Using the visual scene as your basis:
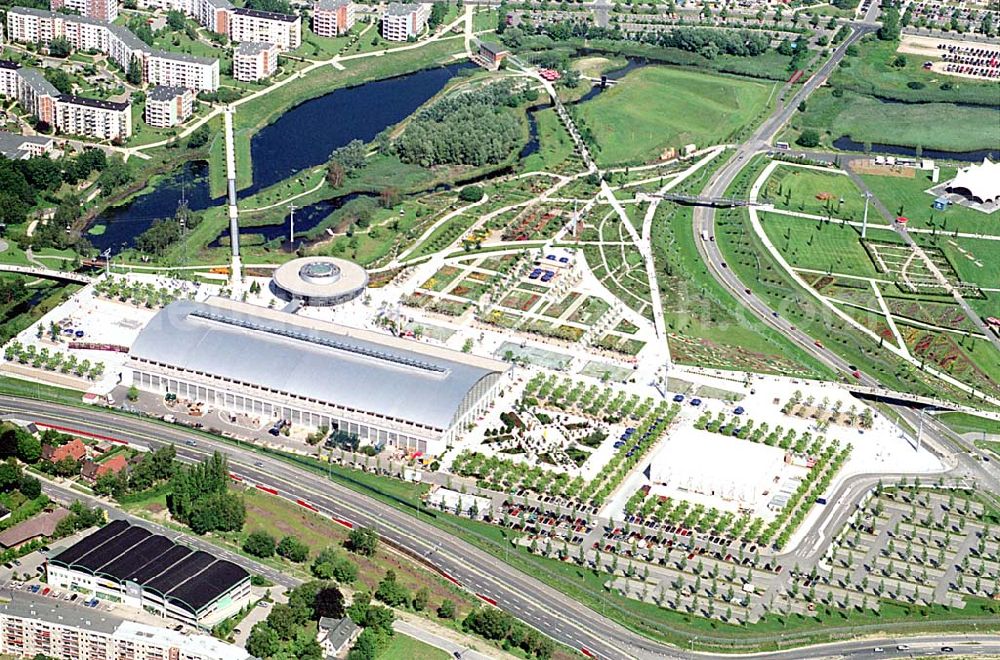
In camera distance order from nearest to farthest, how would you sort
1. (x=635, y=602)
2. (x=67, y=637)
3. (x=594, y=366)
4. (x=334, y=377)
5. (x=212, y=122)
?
(x=67, y=637), (x=635, y=602), (x=334, y=377), (x=594, y=366), (x=212, y=122)

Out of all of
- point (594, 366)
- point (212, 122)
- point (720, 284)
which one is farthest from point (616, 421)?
point (212, 122)

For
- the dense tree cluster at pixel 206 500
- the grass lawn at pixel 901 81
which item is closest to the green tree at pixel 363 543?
the dense tree cluster at pixel 206 500

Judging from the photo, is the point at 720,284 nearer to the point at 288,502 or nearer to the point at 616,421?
the point at 616,421

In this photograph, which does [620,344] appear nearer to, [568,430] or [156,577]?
[568,430]

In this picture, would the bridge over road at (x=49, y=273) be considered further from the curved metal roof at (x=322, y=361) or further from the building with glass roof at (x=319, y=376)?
the building with glass roof at (x=319, y=376)

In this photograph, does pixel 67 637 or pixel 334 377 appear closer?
pixel 67 637

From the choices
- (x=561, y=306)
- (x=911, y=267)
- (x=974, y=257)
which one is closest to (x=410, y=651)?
(x=561, y=306)

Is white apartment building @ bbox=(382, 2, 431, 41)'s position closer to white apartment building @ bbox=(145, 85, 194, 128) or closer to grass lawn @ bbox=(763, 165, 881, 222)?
white apartment building @ bbox=(145, 85, 194, 128)
